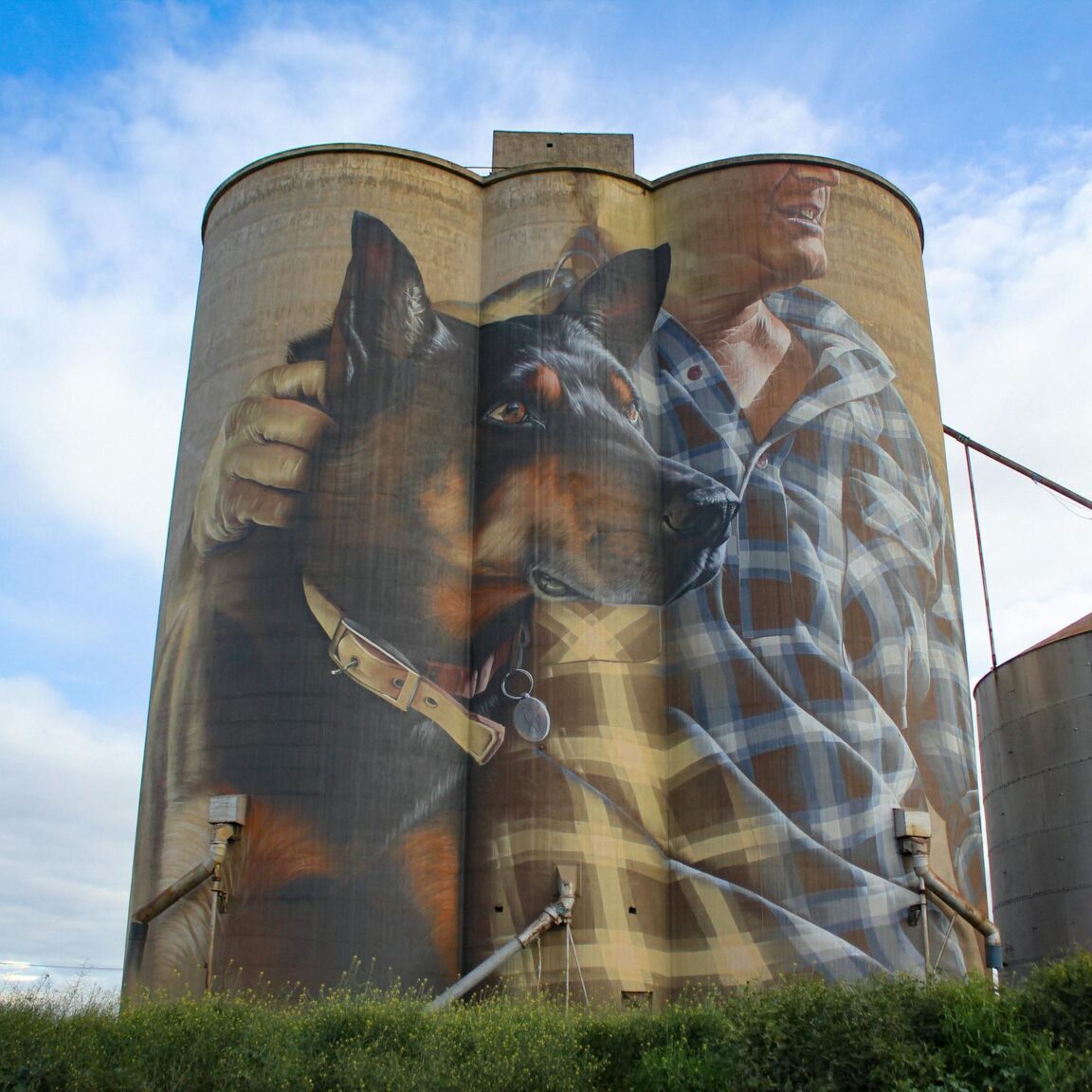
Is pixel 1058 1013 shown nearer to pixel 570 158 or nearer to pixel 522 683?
pixel 522 683

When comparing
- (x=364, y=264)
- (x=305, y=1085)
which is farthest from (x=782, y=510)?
(x=305, y=1085)

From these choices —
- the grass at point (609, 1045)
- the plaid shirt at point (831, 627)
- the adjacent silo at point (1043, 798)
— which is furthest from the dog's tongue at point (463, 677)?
the adjacent silo at point (1043, 798)

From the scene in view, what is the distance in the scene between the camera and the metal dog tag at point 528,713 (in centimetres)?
3362

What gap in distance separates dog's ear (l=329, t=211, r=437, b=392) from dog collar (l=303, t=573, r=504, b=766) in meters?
6.36

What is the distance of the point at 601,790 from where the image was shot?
33188mm

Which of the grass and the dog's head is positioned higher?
the dog's head

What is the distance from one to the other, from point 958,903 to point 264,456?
2065 cm

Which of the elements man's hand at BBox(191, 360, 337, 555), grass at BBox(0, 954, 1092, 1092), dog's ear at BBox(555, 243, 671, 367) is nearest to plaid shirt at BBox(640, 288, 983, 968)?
dog's ear at BBox(555, 243, 671, 367)

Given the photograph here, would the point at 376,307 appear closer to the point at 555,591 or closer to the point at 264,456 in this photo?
the point at 264,456

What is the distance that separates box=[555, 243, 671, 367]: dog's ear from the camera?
123 ft

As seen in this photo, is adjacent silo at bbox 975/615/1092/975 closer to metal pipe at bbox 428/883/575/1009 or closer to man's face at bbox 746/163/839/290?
man's face at bbox 746/163/839/290

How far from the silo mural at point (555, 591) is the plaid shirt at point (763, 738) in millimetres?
87

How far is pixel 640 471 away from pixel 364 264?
946cm

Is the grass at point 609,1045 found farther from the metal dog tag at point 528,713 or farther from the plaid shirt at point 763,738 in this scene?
the metal dog tag at point 528,713
